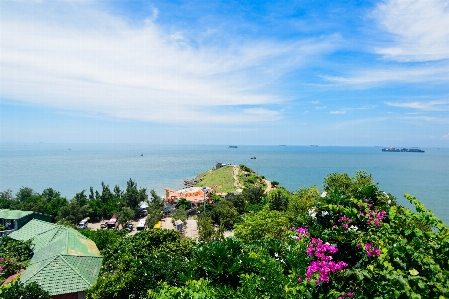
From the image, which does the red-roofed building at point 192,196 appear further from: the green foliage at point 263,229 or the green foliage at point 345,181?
the green foliage at point 263,229

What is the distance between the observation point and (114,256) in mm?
10203

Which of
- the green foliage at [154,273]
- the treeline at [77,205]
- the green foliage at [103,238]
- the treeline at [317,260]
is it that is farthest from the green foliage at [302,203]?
the treeline at [77,205]

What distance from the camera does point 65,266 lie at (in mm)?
11102

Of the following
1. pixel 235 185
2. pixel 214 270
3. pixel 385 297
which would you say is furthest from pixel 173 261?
pixel 235 185

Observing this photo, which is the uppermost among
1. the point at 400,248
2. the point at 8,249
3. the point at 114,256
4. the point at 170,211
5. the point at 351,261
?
the point at 400,248

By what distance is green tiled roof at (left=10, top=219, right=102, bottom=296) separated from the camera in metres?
10.4

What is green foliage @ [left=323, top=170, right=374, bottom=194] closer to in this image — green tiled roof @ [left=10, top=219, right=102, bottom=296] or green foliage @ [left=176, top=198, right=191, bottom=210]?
green tiled roof @ [left=10, top=219, right=102, bottom=296]

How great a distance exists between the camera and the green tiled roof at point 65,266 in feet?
34.2

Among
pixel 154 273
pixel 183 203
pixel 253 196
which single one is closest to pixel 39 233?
pixel 154 273

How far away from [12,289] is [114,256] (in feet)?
10.4

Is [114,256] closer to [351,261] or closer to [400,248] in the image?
[351,261]

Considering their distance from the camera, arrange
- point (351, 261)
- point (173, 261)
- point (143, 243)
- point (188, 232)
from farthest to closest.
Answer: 1. point (188, 232)
2. point (143, 243)
3. point (173, 261)
4. point (351, 261)

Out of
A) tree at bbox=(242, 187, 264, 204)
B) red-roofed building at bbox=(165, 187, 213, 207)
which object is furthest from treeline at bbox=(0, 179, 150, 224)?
tree at bbox=(242, 187, 264, 204)

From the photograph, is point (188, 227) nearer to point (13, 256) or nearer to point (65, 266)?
point (13, 256)
